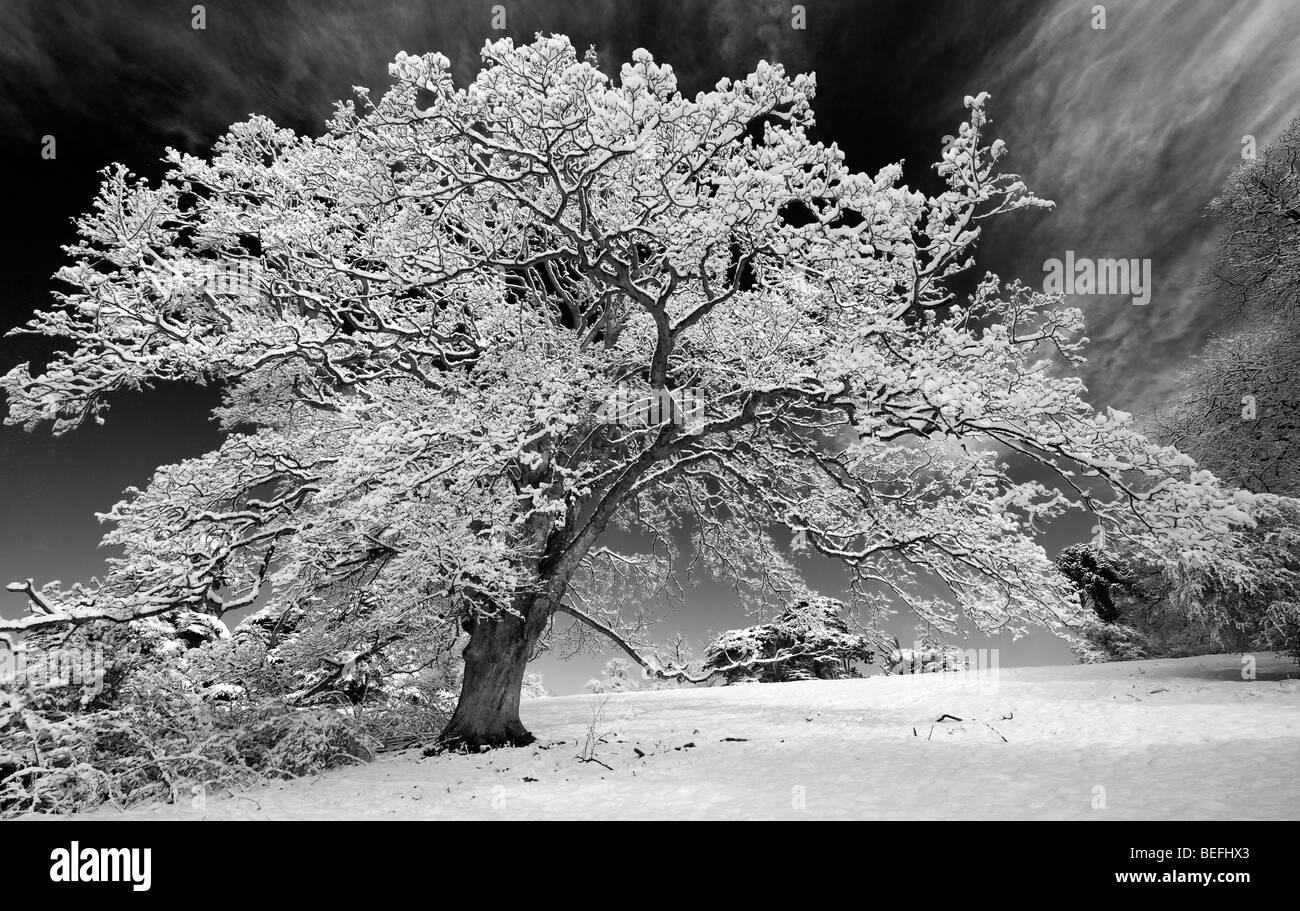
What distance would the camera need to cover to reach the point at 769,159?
6.45 metres

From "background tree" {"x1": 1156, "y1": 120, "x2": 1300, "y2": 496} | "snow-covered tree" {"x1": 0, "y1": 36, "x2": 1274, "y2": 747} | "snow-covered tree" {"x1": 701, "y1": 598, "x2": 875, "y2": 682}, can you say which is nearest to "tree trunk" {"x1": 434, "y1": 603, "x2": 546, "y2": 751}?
"snow-covered tree" {"x1": 0, "y1": 36, "x2": 1274, "y2": 747}

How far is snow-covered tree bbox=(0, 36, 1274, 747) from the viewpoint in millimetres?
6469

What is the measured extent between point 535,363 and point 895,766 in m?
6.06

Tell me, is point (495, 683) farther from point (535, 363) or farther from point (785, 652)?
point (785, 652)

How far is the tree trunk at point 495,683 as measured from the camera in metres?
9.03

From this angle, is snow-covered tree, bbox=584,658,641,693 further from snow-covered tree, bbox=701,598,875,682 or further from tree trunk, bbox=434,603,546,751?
tree trunk, bbox=434,603,546,751

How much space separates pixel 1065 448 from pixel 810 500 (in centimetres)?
410

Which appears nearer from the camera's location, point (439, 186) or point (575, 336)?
point (439, 186)

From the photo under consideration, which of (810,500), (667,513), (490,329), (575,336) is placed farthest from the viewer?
(667,513)

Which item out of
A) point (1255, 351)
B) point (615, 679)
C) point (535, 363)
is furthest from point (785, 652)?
point (535, 363)

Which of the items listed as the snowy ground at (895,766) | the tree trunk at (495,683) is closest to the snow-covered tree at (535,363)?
the tree trunk at (495,683)

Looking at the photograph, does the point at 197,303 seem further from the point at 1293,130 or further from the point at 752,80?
the point at 1293,130

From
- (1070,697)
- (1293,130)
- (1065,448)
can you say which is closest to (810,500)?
(1065,448)
